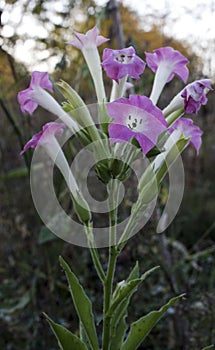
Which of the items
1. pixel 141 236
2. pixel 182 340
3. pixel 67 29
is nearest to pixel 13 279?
pixel 141 236

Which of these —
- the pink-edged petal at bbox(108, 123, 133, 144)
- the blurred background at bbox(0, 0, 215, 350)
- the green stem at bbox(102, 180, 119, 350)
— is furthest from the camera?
the blurred background at bbox(0, 0, 215, 350)

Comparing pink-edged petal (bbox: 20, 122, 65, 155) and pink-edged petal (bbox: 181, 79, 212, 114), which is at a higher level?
pink-edged petal (bbox: 181, 79, 212, 114)

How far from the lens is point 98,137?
0.70 meters

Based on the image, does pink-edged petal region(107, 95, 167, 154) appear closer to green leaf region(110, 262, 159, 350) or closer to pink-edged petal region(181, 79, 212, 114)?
pink-edged petal region(181, 79, 212, 114)

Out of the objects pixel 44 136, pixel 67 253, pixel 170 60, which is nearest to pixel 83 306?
pixel 44 136

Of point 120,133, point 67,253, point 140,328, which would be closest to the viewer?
point 120,133

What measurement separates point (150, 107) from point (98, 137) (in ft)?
0.36

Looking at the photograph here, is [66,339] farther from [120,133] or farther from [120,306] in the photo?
[120,133]

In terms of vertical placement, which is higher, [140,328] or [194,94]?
[194,94]

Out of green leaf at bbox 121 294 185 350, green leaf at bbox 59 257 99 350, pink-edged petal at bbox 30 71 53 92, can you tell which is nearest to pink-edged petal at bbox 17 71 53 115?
pink-edged petal at bbox 30 71 53 92

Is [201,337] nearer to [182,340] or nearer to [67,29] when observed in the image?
[182,340]

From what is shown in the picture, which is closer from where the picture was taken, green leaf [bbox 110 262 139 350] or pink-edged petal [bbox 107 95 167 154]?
pink-edged petal [bbox 107 95 167 154]

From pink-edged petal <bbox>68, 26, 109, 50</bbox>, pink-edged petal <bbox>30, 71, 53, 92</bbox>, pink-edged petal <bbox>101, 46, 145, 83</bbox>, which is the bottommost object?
pink-edged petal <bbox>30, 71, 53, 92</bbox>

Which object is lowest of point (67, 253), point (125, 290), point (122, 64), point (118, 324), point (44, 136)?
point (67, 253)
